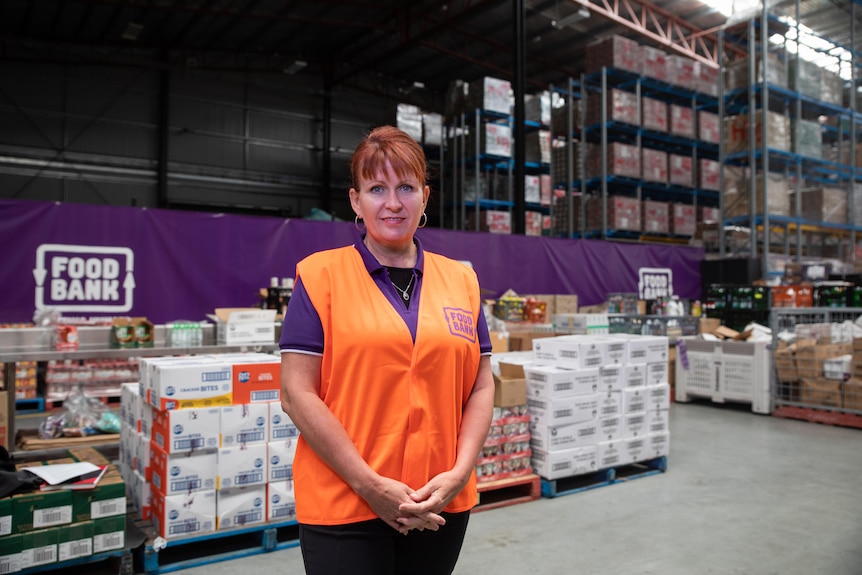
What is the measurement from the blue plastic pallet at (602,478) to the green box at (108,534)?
2805mm

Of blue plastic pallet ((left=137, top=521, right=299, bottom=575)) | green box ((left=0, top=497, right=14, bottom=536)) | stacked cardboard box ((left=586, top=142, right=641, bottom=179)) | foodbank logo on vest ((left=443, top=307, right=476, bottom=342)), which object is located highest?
stacked cardboard box ((left=586, top=142, right=641, bottom=179))

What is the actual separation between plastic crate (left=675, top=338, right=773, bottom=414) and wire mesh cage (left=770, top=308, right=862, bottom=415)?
155mm

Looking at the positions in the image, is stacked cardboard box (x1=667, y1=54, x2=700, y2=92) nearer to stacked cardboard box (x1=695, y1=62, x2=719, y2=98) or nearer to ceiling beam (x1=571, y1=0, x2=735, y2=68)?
stacked cardboard box (x1=695, y1=62, x2=719, y2=98)

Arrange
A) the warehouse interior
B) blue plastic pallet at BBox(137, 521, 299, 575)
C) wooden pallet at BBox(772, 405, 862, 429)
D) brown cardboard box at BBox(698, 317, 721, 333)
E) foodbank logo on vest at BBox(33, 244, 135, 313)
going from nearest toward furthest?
1. blue plastic pallet at BBox(137, 521, 299, 575)
2. the warehouse interior
3. foodbank logo on vest at BBox(33, 244, 135, 313)
4. wooden pallet at BBox(772, 405, 862, 429)
5. brown cardboard box at BBox(698, 317, 721, 333)

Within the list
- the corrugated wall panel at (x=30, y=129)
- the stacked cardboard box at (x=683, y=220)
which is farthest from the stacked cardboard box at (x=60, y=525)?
the corrugated wall panel at (x=30, y=129)

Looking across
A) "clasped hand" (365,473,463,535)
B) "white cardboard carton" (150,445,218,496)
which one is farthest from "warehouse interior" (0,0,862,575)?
"clasped hand" (365,473,463,535)

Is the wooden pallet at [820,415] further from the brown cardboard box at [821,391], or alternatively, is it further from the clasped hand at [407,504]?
the clasped hand at [407,504]

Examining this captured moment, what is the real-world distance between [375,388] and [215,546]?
2.77 meters

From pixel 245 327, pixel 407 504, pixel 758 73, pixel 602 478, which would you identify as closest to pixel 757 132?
pixel 758 73

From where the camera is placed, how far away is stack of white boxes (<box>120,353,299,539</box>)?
3.37 meters

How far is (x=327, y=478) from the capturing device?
56.6 inches

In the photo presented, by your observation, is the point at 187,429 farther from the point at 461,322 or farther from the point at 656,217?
the point at 656,217

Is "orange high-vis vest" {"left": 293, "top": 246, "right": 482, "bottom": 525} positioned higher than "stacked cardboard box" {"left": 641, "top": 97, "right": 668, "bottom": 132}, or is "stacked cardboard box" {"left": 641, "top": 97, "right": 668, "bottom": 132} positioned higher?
"stacked cardboard box" {"left": 641, "top": 97, "right": 668, "bottom": 132}

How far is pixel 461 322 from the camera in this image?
1.59 m
